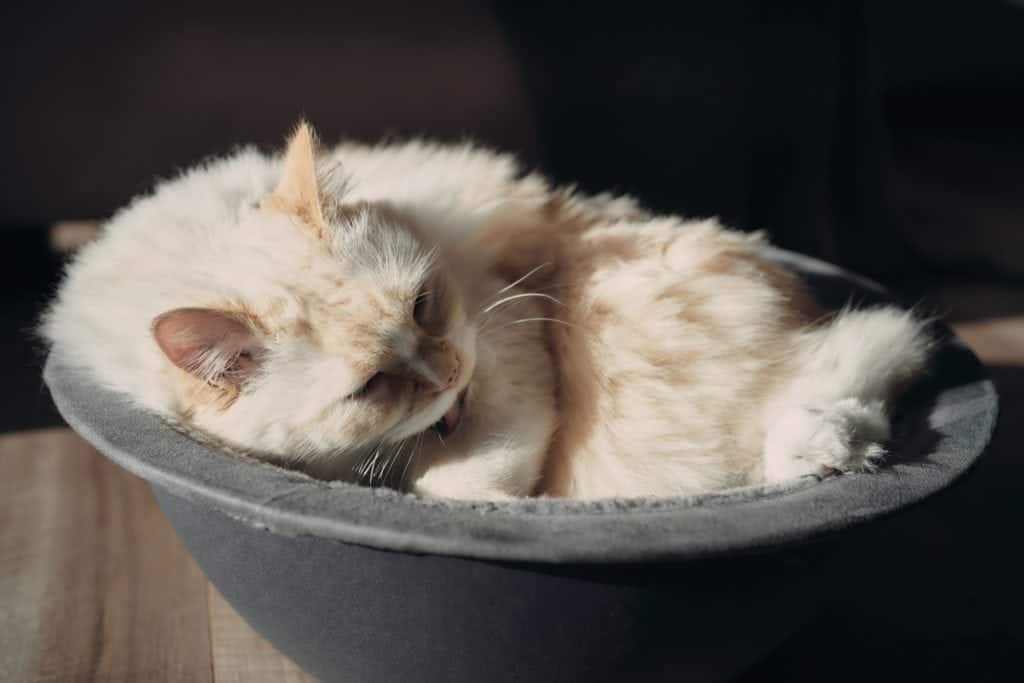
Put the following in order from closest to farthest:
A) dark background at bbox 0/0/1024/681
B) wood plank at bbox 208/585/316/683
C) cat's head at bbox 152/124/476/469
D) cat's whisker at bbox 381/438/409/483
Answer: cat's head at bbox 152/124/476/469
cat's whisker at bbox 381/438/409/483
wood plank at bbox 208/585/316/683
dark background at bbox 0/0/1024/681

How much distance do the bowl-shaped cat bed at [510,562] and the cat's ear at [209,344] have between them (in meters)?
0.07

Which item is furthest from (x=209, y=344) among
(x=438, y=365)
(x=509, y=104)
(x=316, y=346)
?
(x=509, y=104)

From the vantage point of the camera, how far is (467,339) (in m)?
0.92

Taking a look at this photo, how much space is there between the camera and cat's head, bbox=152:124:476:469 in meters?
0.83

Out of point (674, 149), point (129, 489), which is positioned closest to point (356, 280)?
point (129, 489)

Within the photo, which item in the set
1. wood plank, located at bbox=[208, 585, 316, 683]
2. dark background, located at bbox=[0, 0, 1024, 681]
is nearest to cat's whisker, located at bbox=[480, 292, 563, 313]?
wood plank, located at bbox=[208, 585, 316, 683]

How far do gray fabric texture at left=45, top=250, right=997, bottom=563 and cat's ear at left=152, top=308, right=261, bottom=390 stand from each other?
70 mm

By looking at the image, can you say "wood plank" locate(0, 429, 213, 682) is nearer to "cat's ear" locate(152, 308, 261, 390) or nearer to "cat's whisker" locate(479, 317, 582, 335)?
"cat's ear" locate(152, 308, 261, 390)

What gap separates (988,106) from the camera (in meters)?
3.40

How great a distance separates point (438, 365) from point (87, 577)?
77cm

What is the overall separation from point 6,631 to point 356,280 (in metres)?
0.74

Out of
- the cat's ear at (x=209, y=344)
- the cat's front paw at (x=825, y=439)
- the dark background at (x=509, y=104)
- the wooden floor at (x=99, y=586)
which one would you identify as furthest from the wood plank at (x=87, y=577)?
the cat's front paw at (x=825, y=439)

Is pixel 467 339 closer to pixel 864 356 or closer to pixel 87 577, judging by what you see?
pixel 864 356

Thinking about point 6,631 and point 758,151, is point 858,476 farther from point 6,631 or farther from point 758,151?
point 758,151
